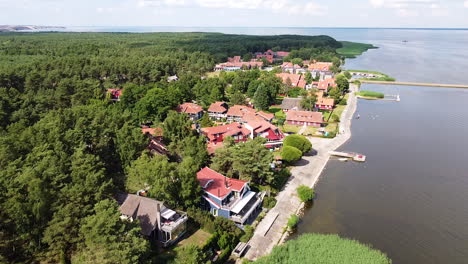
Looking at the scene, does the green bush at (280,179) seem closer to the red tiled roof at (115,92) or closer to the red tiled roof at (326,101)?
the red tiled roof at (326,101)

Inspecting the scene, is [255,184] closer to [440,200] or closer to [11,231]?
[440,200]

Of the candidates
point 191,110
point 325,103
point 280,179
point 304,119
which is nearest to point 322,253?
point 280,179

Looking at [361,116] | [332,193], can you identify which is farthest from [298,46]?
[332,193]

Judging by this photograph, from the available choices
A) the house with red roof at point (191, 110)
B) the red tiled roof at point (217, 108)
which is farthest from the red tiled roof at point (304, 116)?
the house with red roof at point (191, 110)

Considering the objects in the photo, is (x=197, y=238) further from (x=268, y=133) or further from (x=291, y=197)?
(x=268, y=133)

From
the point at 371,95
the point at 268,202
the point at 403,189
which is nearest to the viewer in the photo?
the point at 268,202

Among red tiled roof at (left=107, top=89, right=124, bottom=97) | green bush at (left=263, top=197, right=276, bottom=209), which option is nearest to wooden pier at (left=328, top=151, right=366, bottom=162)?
green bush at (left=263, top=197, right=276, bottom=209)
